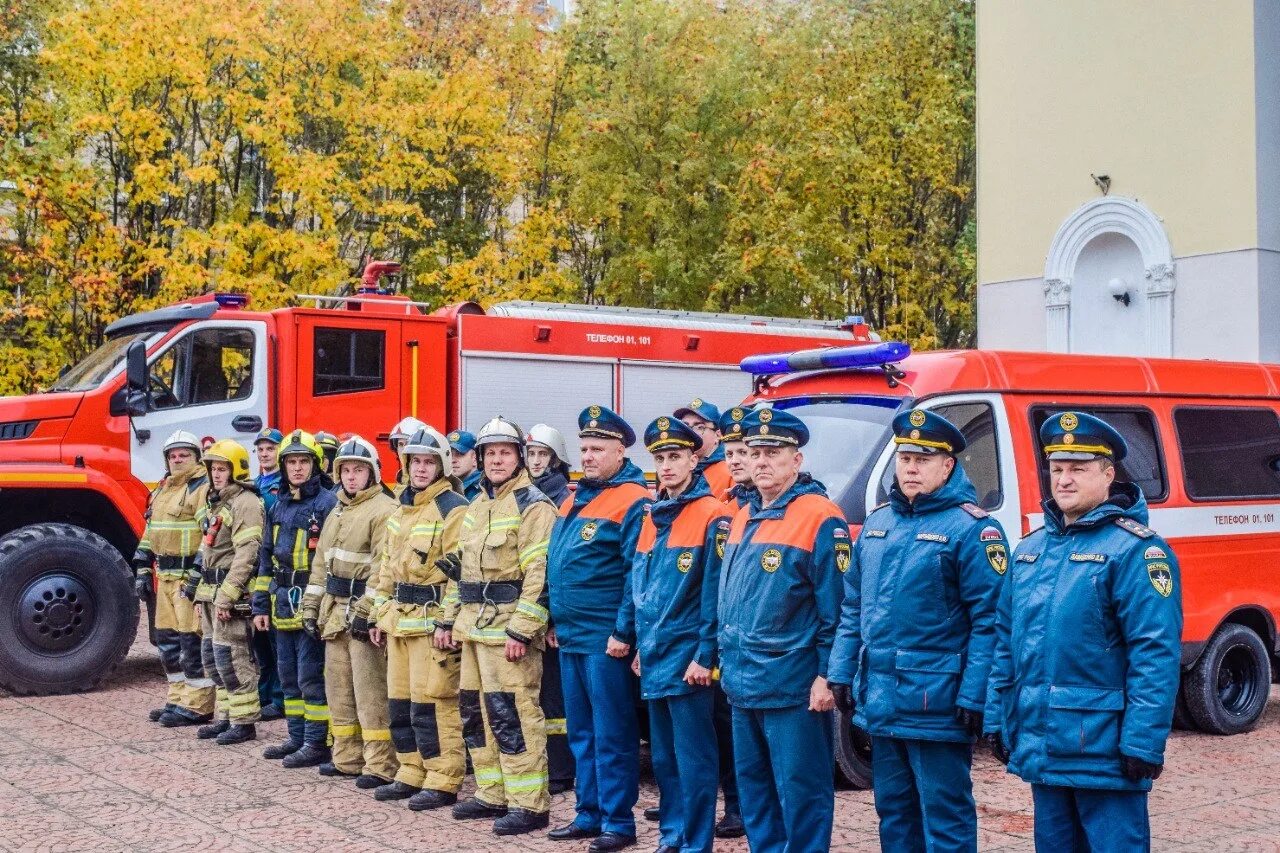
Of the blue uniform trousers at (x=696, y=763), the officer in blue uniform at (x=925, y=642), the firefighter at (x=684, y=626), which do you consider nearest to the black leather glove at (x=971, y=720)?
the officer in blue uniform at (x=925, y=642)

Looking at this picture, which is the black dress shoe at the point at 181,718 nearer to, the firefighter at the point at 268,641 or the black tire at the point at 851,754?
the firefighter at the point at 268,641

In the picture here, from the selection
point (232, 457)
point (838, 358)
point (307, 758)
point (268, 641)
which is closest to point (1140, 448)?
point (838, 358)

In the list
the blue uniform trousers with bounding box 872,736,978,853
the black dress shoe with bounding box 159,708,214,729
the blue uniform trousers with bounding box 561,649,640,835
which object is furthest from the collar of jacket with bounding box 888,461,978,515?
the black dress shoe with bounding box 159,708,214,729

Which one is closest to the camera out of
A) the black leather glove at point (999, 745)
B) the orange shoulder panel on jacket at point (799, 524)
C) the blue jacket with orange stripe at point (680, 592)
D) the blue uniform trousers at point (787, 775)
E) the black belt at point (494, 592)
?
the black leather glove at point (999, 745)

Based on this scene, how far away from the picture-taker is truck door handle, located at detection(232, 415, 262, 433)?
37.9 ft

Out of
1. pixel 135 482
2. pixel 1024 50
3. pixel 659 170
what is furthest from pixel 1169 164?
pixel 135 482

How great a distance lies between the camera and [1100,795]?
435 centimetres

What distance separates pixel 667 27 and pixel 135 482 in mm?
12977

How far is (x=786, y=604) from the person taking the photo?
213 inches

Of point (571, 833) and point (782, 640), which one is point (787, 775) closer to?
point (782, 640)

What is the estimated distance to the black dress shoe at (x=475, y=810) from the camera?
711 centimetres

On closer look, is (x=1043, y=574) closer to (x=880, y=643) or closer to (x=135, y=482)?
(x=880, y=643)

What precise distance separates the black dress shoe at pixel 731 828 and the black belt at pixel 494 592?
4.67 feet

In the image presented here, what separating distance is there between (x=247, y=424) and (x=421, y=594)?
4.69 metres
